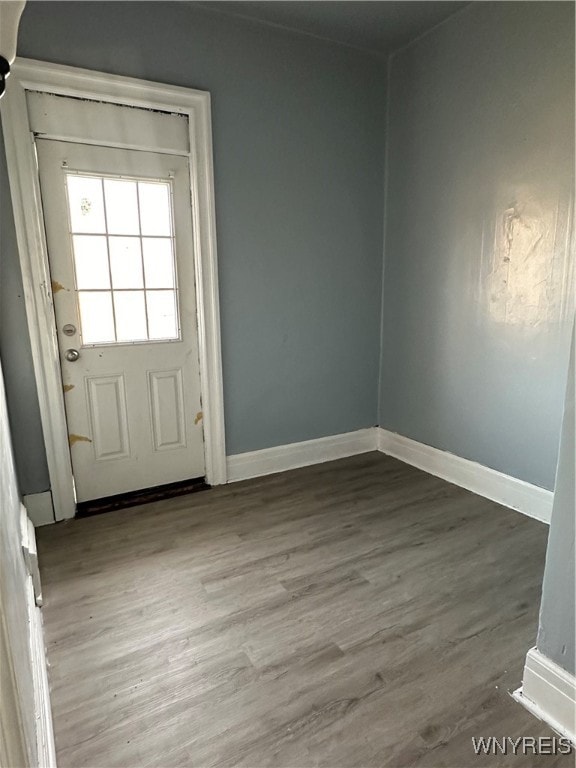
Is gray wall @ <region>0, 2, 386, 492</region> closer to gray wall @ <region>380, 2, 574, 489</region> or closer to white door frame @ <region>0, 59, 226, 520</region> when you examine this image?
white door frame @ <region>0, 59, 226, 520</region>

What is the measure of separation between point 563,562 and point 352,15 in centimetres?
297

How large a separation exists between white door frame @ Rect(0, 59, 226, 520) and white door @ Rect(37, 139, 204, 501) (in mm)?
67

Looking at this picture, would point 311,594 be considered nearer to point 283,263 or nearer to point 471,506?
point 471,506

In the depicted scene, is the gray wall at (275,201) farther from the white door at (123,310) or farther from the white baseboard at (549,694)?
the white baseboard at (549,694)

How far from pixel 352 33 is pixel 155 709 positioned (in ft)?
11.7

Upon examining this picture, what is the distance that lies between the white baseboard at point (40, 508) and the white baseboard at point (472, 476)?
7.62 ft

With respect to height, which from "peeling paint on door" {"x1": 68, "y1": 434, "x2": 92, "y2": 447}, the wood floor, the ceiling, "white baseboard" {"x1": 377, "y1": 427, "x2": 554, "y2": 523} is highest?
the ceiling

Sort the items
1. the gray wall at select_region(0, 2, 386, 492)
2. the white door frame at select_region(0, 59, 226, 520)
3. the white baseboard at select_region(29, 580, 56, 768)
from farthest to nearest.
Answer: the gray wall at select_region(0, 2, 386, 492) → the white door frame at select_region(0, 59, 226, 520) → the white baseboard at select_region(29, 580, 56, 768)

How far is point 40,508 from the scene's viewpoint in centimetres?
250

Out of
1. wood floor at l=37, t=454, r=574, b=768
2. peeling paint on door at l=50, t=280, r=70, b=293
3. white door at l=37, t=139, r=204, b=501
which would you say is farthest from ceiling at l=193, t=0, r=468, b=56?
wood floor at l=37, t=454, r=574, b=768

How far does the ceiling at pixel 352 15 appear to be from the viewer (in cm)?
250

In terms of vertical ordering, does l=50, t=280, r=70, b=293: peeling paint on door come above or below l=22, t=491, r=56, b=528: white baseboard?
above

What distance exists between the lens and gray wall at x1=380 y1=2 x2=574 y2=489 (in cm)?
229

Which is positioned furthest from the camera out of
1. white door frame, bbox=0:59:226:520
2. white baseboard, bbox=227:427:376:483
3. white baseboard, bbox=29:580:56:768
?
white baseboard, bbox=227:427:376:483
